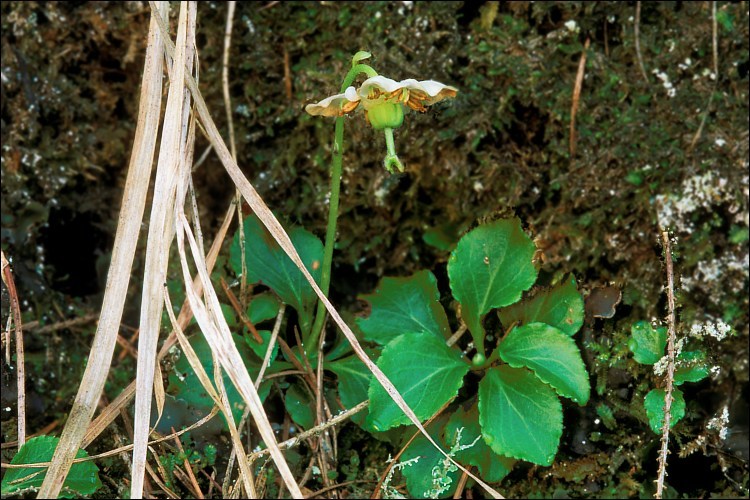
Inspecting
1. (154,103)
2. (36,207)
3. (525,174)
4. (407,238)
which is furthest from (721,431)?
(36,207)

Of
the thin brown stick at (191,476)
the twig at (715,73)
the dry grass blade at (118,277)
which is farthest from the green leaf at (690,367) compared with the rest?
the dry grass blade at (118,277)

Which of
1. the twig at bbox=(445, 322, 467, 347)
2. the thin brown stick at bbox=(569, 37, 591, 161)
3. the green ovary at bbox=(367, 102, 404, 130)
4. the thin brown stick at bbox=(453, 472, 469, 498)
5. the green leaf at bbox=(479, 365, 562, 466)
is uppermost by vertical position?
the green ovary at bbox=(367, 102, 404, 130)

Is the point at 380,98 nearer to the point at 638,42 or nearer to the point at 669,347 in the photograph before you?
the point at 669,347

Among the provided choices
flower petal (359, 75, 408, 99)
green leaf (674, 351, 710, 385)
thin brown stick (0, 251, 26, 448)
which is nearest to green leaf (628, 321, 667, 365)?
green leaf (674, 351, 710, 385)

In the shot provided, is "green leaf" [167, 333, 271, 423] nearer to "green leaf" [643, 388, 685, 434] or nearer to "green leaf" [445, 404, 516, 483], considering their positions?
"green leaf" [445, 404, 516, 483]

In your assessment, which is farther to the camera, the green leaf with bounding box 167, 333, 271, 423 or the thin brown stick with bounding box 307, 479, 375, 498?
the green leaf with bounding box 167, 333, 271, 423

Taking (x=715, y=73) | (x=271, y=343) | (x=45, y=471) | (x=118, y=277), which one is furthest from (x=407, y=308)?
(x=715, y=73)
